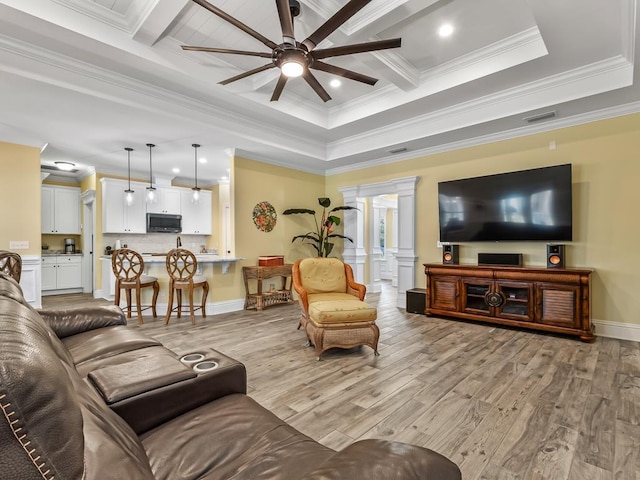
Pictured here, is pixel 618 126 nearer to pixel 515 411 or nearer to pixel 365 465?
pixel 515 411

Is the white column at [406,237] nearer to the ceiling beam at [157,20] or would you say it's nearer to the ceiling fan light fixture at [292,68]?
the ceiling fan light fixture at [292,68]

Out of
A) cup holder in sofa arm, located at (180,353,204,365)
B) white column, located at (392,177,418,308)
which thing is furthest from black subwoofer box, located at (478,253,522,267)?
cup holder in sofa arm, located at (180,353,204,365)

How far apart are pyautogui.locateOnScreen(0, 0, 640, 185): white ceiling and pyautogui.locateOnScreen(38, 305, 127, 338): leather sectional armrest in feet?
7.53

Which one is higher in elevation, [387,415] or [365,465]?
[365,465]

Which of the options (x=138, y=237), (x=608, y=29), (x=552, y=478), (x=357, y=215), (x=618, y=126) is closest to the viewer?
(x=552, y=478)

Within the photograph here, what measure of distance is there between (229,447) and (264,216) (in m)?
4.88

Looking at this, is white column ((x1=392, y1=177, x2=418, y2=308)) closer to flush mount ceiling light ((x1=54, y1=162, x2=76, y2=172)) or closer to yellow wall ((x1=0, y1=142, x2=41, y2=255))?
yellow wall ((x1=0, y1=142, x2=41, y2=255))

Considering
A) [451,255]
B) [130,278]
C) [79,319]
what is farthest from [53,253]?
[451,255]

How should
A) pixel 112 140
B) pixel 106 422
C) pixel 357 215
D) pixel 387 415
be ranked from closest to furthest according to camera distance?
pixel 106 422
pixel 387 415
pixel 112 140
pixel 357 215

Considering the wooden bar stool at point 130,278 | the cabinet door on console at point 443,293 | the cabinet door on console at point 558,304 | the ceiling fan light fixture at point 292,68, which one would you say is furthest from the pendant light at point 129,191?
the cabinet door on console at point 558,304

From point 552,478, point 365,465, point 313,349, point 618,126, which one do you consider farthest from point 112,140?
point 618,126

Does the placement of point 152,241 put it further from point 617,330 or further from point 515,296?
point 617,330

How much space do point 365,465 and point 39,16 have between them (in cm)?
367

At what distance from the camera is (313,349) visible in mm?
3439
